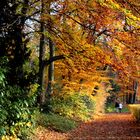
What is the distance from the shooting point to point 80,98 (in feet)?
91.2

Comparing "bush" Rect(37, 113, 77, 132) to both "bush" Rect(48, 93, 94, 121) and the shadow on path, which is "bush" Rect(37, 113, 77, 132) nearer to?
the shadow on path

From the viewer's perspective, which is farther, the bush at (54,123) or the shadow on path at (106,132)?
the bush at (54,123)

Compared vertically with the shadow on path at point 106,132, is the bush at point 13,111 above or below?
above

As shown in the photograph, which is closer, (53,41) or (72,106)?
(53,41)

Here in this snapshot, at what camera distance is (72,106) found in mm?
26188

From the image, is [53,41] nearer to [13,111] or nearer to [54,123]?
[54,123]

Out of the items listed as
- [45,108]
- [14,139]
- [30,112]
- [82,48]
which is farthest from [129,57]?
[14,139]

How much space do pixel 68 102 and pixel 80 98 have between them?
2221 millimetres

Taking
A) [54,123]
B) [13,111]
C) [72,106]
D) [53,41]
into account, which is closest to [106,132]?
[54,123]

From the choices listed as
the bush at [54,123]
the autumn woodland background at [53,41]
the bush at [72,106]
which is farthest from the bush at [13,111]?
the bush at [72,106]

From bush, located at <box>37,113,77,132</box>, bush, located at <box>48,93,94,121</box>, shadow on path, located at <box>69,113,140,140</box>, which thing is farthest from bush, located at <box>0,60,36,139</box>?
bush, located at <box>48,93,94,121</box>

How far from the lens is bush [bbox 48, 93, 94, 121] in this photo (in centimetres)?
2367

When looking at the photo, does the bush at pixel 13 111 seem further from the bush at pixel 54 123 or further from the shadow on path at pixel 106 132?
the bush at pixel 54 123

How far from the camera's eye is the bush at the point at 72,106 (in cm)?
2367
